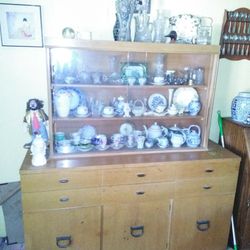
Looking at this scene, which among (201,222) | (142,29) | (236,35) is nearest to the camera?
(142,29)

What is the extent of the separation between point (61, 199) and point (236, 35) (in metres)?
1.96

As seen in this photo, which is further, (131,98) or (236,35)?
(236,35)

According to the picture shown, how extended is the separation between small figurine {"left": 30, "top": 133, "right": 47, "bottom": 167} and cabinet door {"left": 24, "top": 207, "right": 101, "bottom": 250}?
0.33 meters

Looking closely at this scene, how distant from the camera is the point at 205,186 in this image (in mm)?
1942

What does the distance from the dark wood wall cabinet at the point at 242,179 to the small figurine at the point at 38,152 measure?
59.0 inches

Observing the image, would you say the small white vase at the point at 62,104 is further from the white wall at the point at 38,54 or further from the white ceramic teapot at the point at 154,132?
the white ceramic teapot at the point at 154,132

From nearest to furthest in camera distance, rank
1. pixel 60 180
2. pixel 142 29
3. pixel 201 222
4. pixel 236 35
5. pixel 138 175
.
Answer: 1. pixel 60 180
2. pixel 138 175
3. pixel 142 29
4. pixel 201 222
5. pixel 236 35

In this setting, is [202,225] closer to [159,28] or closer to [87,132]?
[87,132]

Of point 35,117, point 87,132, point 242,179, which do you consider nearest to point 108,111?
point 87,132

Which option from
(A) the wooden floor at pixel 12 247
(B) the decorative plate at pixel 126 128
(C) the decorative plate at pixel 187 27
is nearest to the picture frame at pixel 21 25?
(B) the decorative plate at pixel 126 128

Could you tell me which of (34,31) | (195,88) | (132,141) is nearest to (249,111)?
(195,88)

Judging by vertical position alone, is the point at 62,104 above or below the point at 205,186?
above

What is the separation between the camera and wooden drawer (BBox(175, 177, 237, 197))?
1.89m

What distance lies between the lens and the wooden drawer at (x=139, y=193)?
178 centimetres
